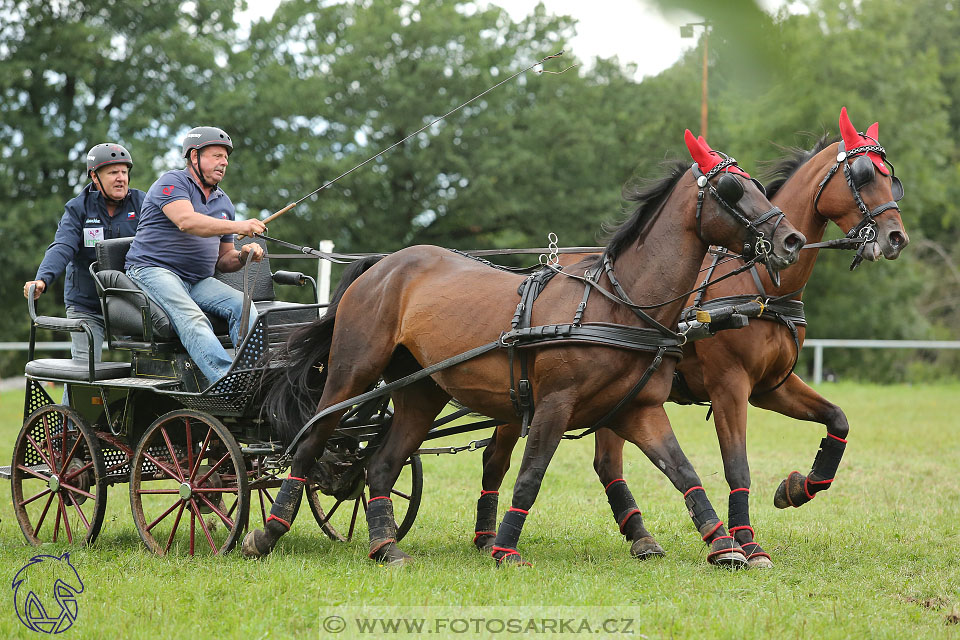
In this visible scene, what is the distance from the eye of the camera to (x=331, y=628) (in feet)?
13.9

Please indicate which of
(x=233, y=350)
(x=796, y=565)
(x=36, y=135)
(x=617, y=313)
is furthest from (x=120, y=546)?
(x=36, y=135)

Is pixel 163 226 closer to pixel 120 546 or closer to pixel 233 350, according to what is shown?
pixel 233 350

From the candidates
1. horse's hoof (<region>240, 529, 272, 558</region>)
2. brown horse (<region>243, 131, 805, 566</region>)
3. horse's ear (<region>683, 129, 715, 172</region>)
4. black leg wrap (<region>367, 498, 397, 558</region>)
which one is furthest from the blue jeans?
horse's ear (<region>683, 129, 715, 172</region>)

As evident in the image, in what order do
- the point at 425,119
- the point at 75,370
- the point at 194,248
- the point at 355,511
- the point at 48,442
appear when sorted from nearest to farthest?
the point at 194,248 < the point at 75,370 < the point at 48,442 < the point at 355,511 < the point at 425,119

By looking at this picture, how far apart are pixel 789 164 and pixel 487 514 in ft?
9.53

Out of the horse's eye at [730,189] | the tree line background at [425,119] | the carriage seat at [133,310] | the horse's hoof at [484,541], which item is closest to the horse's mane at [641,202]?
the horse's eye at [730,189]

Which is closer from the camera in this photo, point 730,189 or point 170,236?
point 730,189

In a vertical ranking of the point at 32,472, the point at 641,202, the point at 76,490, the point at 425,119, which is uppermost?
the point at 425,119

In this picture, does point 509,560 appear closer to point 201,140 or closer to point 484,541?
point 484,541

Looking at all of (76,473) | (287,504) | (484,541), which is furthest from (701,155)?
(76,473)

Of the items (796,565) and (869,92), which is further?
(869,92)

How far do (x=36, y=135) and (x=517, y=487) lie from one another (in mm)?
20009

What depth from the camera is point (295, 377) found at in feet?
19.8

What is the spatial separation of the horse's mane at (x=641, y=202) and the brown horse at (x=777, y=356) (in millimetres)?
728
